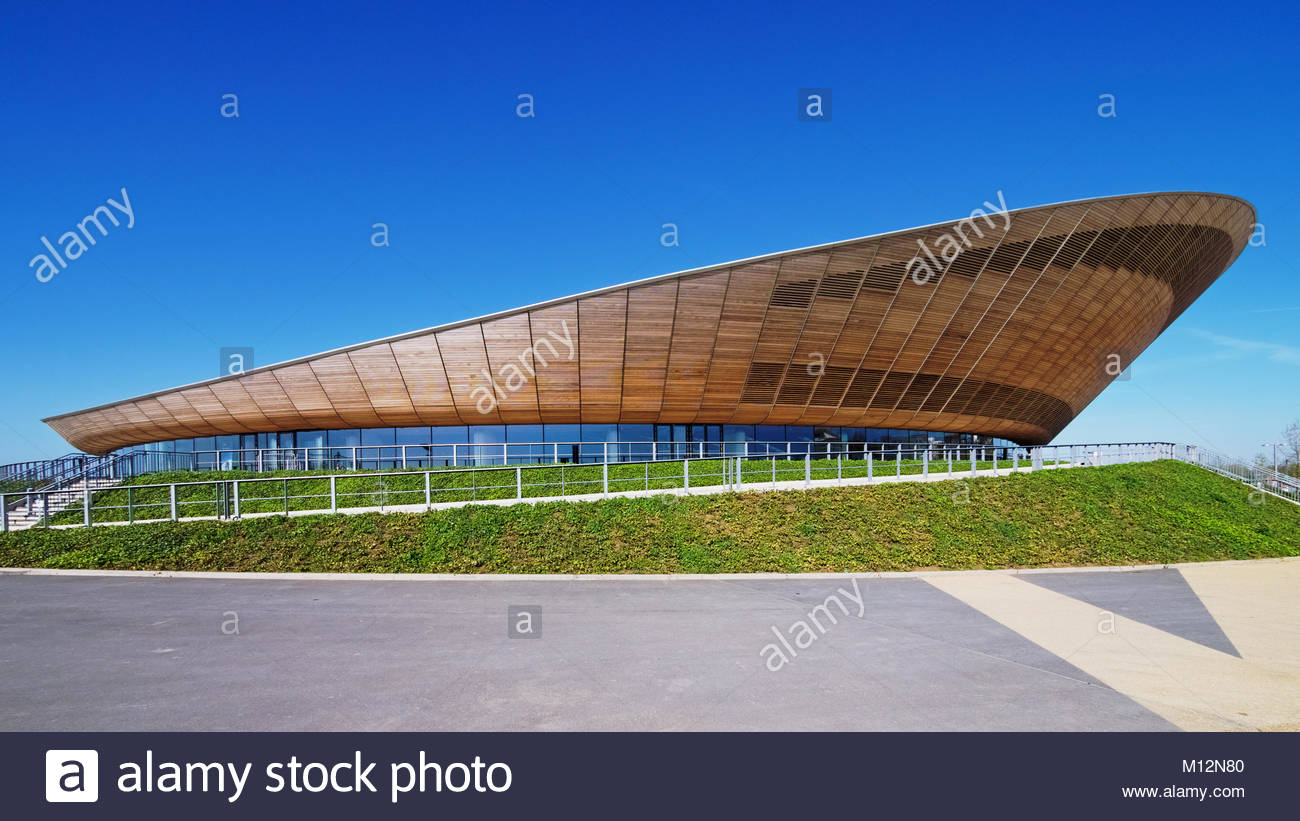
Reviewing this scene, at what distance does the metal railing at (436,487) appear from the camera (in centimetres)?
1558

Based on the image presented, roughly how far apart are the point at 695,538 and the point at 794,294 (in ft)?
45.7

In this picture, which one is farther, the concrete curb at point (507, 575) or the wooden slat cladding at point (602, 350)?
the wooden slat cladding at point (602, 350)

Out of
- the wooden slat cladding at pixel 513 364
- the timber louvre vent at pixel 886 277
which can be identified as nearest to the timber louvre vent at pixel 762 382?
the timber louvre vent at pixel 886 277

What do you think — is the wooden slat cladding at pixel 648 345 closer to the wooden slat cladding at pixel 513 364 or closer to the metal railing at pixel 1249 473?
the wooden slat cladding at pixel 513 364

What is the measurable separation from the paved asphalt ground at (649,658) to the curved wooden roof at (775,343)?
15.1 meters

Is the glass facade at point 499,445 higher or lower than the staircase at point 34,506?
higher

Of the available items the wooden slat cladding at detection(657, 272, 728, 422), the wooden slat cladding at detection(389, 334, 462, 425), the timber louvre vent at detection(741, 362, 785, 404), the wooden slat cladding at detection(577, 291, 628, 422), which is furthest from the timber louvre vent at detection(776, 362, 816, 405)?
the wooden slat cladding at detection(389, 334, 462, 425)

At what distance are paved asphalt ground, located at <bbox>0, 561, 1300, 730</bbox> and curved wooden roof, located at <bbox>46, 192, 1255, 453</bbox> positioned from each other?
15.1m

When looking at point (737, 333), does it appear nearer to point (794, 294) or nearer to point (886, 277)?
point (794, 294)

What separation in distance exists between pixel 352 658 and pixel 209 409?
87.0ft

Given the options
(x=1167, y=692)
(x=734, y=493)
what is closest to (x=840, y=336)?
(x=734, y=493)

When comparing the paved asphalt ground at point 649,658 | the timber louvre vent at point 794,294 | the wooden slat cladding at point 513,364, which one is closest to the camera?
the paved asphalt ground at point 649,658

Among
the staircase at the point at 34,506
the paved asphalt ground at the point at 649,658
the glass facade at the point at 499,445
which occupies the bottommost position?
the paved asphalt ground at the point at 649,658

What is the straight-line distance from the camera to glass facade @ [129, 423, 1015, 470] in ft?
94.5
